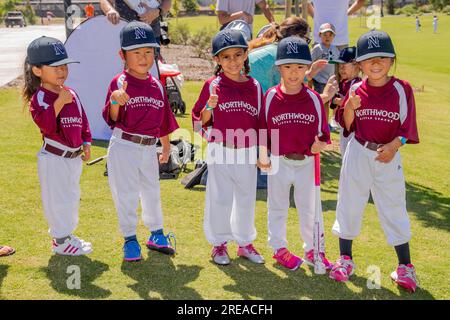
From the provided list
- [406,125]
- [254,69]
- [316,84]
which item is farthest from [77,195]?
[316,84]

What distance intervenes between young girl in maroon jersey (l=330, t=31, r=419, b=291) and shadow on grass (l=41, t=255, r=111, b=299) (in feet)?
5.90

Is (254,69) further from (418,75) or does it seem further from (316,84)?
(418,75)

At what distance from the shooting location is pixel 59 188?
15.6ft

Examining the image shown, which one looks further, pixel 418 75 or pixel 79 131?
pixel 418 75

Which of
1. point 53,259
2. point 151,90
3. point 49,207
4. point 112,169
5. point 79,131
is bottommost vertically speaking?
point 53,259

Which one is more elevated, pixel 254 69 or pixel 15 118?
pixel 254 69

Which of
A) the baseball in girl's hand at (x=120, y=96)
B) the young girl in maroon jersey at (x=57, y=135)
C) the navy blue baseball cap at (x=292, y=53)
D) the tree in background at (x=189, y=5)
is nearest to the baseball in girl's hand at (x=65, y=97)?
the young girl in maroon jersey at (x=57, y=135)

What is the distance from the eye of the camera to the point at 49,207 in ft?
15.7

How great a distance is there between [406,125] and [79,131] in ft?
8.29

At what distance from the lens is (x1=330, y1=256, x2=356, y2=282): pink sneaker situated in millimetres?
4477

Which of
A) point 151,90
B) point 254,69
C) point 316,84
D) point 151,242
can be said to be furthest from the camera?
point 316,84

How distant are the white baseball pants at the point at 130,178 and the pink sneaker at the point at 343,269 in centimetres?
157

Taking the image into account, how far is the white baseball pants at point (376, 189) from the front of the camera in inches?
171

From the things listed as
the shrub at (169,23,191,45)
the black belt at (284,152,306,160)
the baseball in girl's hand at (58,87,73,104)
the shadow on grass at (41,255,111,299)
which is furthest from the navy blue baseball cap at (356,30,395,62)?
the shrub at (169,23,191,45)
